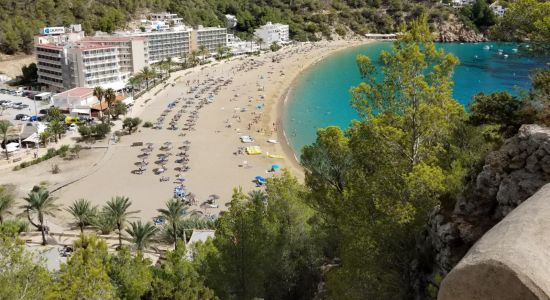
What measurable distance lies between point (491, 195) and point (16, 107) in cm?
5643

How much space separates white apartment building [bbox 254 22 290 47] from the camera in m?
107

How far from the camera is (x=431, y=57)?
10.1m

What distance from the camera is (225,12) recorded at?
11988 cm

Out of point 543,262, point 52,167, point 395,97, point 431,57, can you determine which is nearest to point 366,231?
point 395,97

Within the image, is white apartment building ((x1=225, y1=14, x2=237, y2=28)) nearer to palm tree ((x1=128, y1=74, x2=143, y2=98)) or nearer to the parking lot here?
palm tree ((x1=128, y1=74, x2=143, y2=98))

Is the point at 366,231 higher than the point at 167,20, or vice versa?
the point at 167,20

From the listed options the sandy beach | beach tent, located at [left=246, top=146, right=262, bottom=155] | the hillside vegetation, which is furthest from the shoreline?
the hillside vegetation

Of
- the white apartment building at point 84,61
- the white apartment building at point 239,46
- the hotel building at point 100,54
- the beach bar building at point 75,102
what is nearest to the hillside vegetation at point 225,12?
the white apartment building at point 239,46

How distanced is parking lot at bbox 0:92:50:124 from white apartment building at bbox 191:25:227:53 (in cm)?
3623

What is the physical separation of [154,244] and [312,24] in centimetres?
10750

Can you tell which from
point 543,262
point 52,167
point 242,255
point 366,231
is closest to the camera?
point 543,262

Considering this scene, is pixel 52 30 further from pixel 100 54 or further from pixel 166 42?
pixel 166 42

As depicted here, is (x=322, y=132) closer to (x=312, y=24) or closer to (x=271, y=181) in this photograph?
(x=271, y=181)

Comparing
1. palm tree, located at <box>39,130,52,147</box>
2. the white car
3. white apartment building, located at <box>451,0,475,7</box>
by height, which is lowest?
the white car
